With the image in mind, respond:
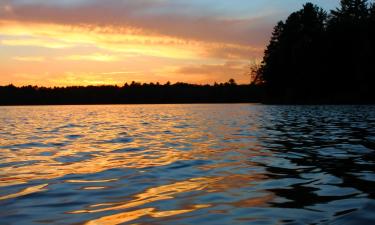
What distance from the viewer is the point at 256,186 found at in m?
Result: 8.88

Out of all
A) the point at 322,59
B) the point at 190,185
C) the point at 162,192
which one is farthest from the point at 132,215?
the point at 322,59

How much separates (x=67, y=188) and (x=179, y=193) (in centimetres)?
241

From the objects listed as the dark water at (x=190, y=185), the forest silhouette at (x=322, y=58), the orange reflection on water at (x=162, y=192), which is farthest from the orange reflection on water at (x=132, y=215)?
the forest silhouette at (x=322, y=58)

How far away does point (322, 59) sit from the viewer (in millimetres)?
94688

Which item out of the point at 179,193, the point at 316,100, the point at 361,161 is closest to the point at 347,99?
the point at 316,100

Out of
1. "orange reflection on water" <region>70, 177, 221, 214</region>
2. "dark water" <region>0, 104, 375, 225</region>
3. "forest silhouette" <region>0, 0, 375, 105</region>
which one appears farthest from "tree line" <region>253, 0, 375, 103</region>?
"orange reflection on water" <region>70, 177, 221, 214</region>

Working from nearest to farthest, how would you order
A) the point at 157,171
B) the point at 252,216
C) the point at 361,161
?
the point at 252,216 → the point at 157,171 → the point at 361,161

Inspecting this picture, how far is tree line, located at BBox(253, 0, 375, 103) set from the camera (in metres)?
87.7

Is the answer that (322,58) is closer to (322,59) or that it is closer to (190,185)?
(322,59)

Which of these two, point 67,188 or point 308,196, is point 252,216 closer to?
point 308,196

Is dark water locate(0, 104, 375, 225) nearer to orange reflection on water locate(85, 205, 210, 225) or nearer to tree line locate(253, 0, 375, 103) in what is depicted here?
orange reflection on water locate(85, 205, 210, 225)

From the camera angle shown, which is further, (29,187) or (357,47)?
(357,47)

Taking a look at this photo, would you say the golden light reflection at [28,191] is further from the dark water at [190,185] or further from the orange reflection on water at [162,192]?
the orange reflection on water at [162,192]

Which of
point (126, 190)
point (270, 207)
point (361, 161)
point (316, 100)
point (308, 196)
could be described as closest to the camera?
point (270, 207)
